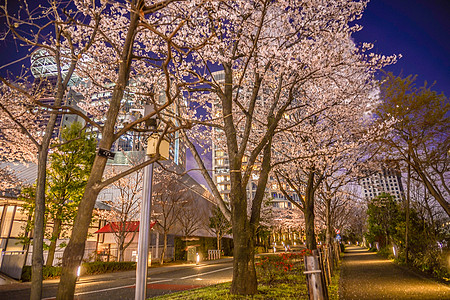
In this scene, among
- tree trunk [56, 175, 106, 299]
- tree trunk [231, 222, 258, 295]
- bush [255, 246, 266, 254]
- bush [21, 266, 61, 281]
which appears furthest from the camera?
bush [255, 246, 266, 254]

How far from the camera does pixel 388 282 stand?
10.1 m

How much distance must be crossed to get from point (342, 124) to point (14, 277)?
775 inches

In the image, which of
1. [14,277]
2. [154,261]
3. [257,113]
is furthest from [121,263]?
[257,113]

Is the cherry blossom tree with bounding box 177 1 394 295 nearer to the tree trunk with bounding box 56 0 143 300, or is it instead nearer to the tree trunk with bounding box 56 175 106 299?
the tree trunk with bounding box 56 0 143 300

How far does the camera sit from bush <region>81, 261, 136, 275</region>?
16.6 metres

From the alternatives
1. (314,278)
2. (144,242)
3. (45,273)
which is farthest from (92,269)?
(314,278)

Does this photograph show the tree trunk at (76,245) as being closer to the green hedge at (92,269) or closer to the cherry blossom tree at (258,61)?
A: the cherry blossom tree at (258,61)

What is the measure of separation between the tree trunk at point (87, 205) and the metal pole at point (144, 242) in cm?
92

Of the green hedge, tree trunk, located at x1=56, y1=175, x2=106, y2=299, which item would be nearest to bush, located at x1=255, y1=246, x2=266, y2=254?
the green hedge

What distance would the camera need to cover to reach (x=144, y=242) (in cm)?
434

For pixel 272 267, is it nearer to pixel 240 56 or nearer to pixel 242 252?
pixel 242 252

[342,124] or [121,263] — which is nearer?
[342,124]

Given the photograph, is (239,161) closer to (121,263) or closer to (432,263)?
(432,263)

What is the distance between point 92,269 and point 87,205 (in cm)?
1641
